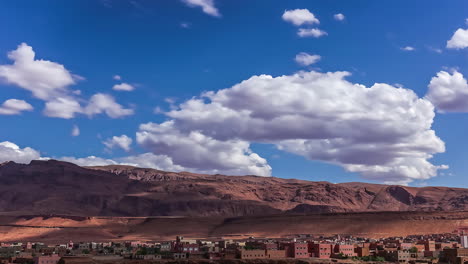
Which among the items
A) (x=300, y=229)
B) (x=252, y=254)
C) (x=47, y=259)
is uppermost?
(x=300, y=229)

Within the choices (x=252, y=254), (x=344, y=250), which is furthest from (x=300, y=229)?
(x=252, y=254)

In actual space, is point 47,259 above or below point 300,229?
below

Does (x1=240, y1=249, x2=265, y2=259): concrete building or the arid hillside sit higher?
the arid hillside

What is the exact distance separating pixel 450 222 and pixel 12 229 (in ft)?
431

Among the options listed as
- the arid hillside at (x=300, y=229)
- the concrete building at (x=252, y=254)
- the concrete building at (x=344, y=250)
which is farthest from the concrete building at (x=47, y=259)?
the arid hillside at (x=300, y=229)

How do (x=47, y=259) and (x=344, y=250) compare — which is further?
(x=344, y=250)

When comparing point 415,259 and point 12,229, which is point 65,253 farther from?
point 12,229

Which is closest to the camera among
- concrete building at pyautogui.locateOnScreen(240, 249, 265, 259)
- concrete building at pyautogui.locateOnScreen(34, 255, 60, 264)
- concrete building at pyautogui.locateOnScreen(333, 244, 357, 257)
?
concrete building at pyautogui.locateOnScreen(34, 255, 60, 264)

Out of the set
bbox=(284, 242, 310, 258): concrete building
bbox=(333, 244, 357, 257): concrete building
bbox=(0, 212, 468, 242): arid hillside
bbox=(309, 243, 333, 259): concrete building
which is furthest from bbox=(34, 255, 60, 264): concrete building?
bbox=(0, 212, 468, 242): arid hillside

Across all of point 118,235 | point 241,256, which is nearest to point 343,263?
point 241,256

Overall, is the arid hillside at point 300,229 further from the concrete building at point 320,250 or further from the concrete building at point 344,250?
the concrete building at point 320,250

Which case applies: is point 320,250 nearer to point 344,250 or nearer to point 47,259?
point 344,250

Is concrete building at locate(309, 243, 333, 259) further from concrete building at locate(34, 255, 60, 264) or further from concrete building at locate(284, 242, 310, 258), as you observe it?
concrete building at locate(34, 255, 60, 264)

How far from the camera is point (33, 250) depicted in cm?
12256
